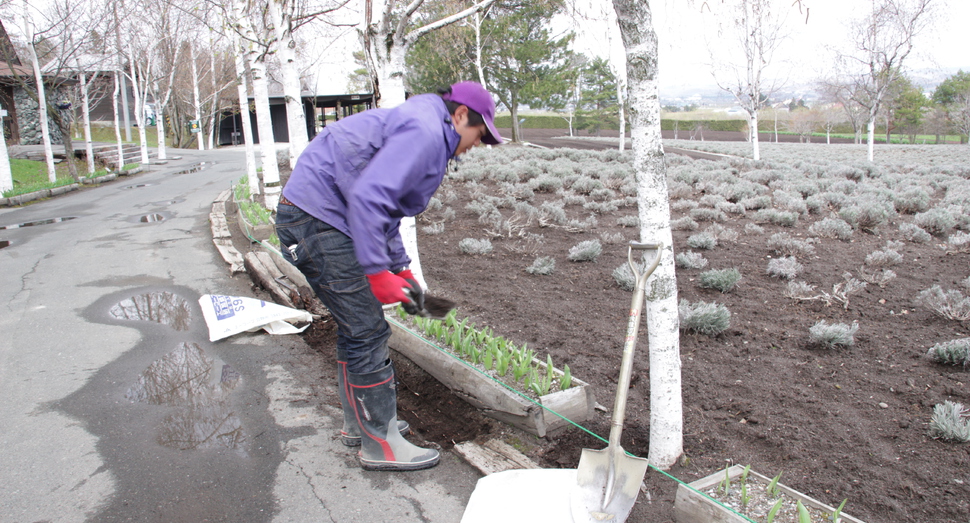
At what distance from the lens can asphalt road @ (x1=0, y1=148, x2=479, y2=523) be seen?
108 inches

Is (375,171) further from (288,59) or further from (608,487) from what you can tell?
(288,59)

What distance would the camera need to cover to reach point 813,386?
12.5 feet

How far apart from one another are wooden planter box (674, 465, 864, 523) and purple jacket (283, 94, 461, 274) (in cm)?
155

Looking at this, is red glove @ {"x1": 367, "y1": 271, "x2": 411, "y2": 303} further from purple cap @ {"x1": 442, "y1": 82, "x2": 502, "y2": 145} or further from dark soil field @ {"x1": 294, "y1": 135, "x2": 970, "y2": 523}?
dark soil field @ {"x1": 294, "y1": 135, "x2": 970, "y2": 523}

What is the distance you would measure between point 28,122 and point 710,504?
131 feet

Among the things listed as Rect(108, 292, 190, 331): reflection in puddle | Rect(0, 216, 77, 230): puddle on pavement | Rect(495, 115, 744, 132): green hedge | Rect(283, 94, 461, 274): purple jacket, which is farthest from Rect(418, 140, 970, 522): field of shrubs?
Rect(495, 115, 744, 132): green hedge

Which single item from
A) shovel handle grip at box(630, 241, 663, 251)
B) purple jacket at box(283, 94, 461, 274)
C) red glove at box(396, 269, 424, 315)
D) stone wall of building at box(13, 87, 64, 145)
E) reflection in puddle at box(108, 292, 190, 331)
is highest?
stone wall of building at box(13, 87, 64, 145)

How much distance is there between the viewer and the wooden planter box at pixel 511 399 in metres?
3.21

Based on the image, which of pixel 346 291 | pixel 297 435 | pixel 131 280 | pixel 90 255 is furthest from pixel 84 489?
pixel 90 255

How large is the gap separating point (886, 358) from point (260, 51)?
1010 centimetres

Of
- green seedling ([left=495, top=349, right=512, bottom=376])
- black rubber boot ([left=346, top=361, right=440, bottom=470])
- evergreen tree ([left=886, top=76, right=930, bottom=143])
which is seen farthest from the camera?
evergreen tree ([left=886, top=76, right=930, bottom=143])

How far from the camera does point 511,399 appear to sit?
3.25 meters

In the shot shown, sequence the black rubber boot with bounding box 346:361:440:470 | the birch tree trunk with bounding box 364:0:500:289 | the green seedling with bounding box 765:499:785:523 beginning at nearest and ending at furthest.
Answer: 1. the green seedling with bounding box 765:499:785:523
2. the black rubber boot with bounding box 346:361:440:470
3. the birch tree trunk with bounding box 364:0:500:289

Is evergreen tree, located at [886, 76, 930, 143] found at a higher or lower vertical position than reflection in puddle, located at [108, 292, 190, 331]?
higher
